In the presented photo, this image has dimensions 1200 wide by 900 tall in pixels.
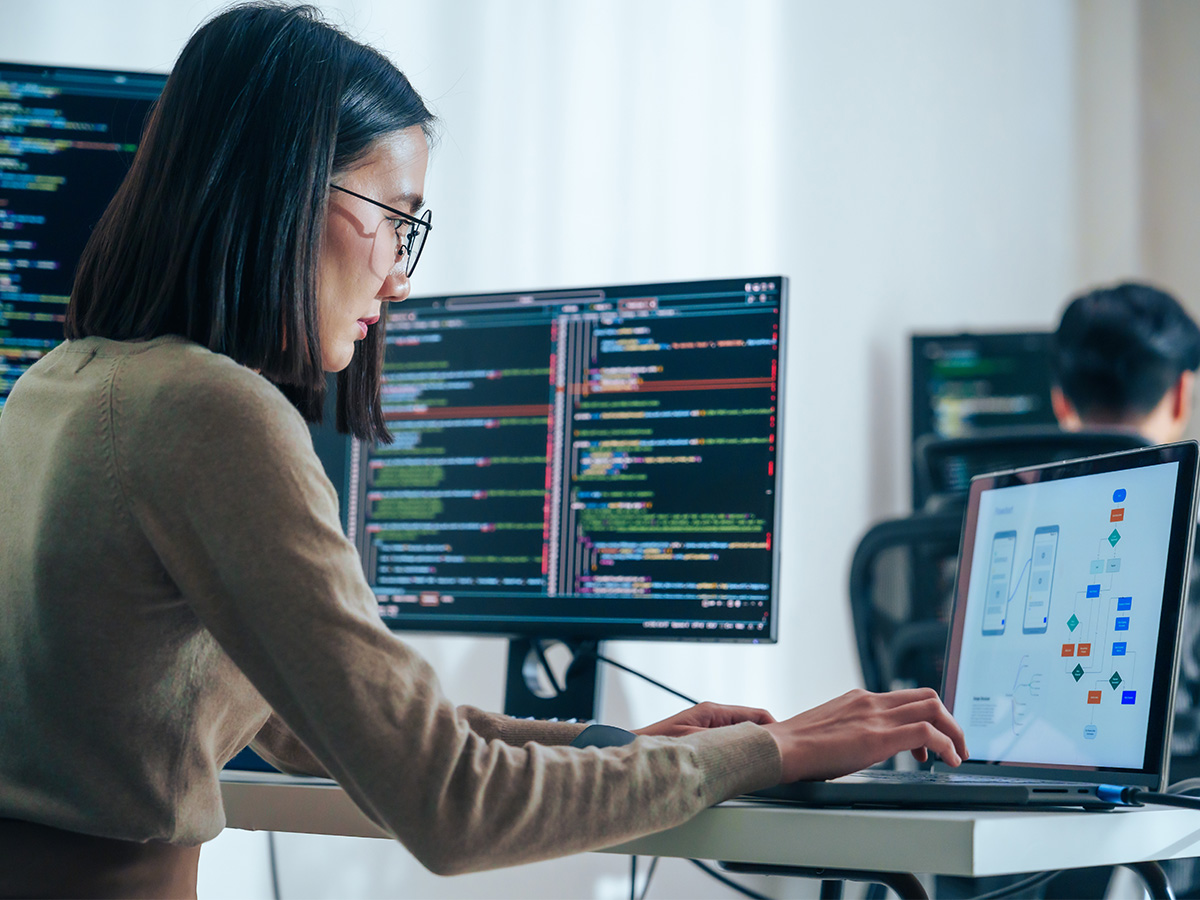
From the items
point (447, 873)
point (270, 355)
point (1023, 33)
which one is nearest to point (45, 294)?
point (270, 355)

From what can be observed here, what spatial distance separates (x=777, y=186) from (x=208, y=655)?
6.38 ft

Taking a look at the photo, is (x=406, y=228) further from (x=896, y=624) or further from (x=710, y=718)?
(x=896, y=624)

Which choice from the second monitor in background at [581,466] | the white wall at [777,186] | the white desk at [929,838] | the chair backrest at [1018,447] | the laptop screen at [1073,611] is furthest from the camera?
the white wall at [777,186]

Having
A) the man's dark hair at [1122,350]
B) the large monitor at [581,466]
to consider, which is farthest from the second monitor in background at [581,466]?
the man's dark hair at [1122,350]

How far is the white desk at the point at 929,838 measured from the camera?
0.71m

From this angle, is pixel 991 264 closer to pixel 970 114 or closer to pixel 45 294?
pixel 970 114

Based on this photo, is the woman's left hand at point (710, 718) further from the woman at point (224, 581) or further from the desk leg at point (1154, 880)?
the desk leg at point (1154, 880)

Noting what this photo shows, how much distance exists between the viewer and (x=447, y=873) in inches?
28.9

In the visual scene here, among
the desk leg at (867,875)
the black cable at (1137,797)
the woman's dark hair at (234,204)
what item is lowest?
the desk leg at (867,875)

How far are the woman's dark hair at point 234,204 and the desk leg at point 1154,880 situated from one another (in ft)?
2.46

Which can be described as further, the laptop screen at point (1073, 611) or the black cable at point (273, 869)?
the black cable at point (273, 869)

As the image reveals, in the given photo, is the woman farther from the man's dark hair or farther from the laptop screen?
the man's dark hair

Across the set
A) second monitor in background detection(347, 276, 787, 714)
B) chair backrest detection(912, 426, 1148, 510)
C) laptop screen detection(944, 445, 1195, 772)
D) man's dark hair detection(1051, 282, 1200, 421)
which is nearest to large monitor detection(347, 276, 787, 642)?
second monitor in background detection(347, 276, 787, 714)

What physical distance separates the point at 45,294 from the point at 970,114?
2543mm
